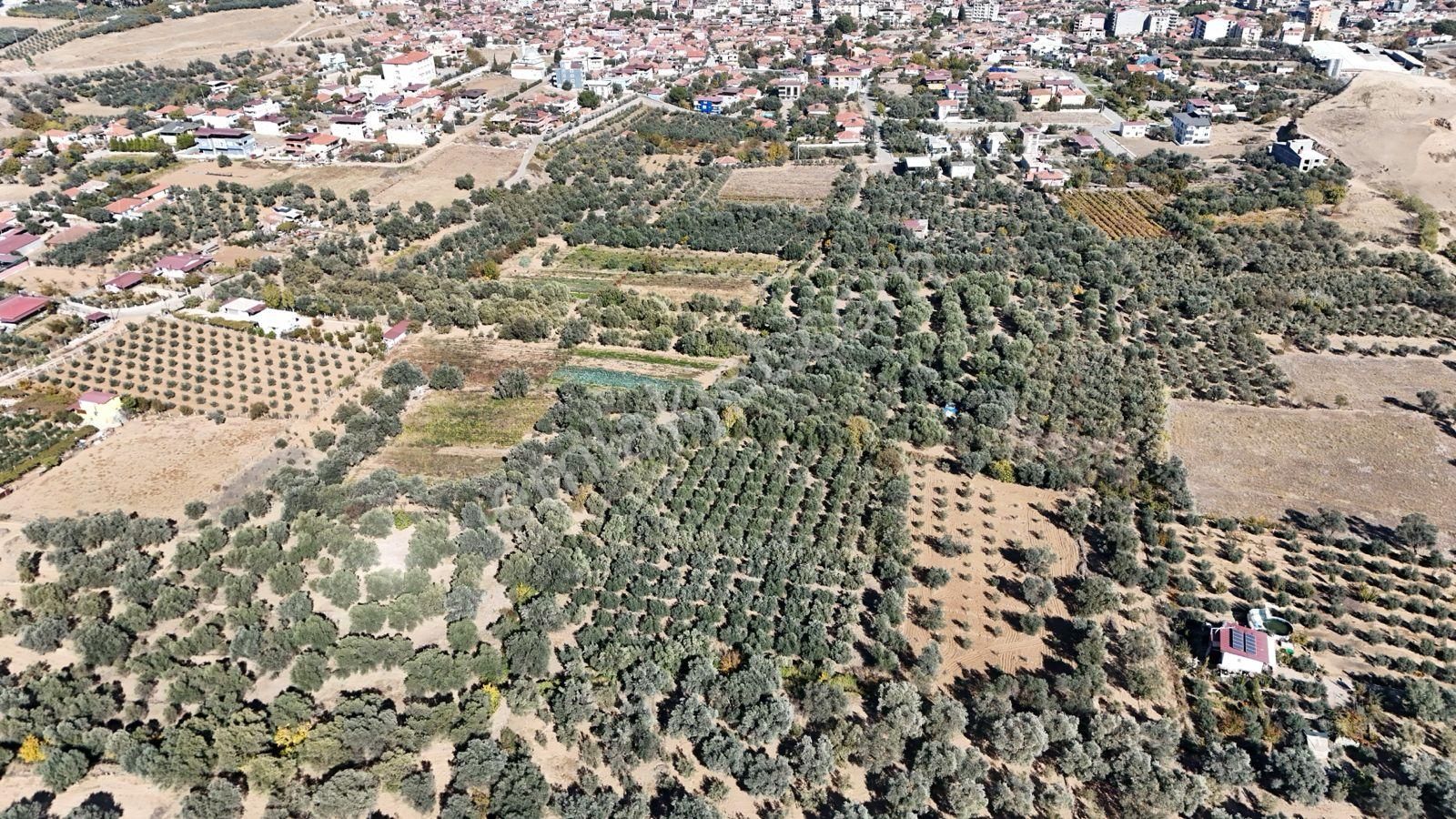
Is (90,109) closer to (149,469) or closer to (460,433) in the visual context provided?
(149,469)

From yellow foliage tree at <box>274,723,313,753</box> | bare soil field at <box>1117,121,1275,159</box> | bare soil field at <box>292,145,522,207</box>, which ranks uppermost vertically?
bare soil field at <box>292,145,522,207</box>

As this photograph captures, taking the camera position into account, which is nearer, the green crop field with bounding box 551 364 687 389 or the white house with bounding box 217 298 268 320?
the green crop field with bounding box 551 364 687 389

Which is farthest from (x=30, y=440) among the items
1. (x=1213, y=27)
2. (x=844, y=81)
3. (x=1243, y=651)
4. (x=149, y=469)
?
(x=1213, y=27)

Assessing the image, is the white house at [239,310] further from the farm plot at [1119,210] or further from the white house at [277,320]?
the farm plot at [1119,210]

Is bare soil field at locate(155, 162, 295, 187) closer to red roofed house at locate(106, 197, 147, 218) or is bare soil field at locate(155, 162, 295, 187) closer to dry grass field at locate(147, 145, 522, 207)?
dry grass field at locate(147, 145, 522, 207)

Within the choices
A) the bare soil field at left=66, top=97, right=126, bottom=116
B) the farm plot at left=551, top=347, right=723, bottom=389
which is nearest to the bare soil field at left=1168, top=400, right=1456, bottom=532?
the farm plot at left=551, top=347, right=723, bottom=389
